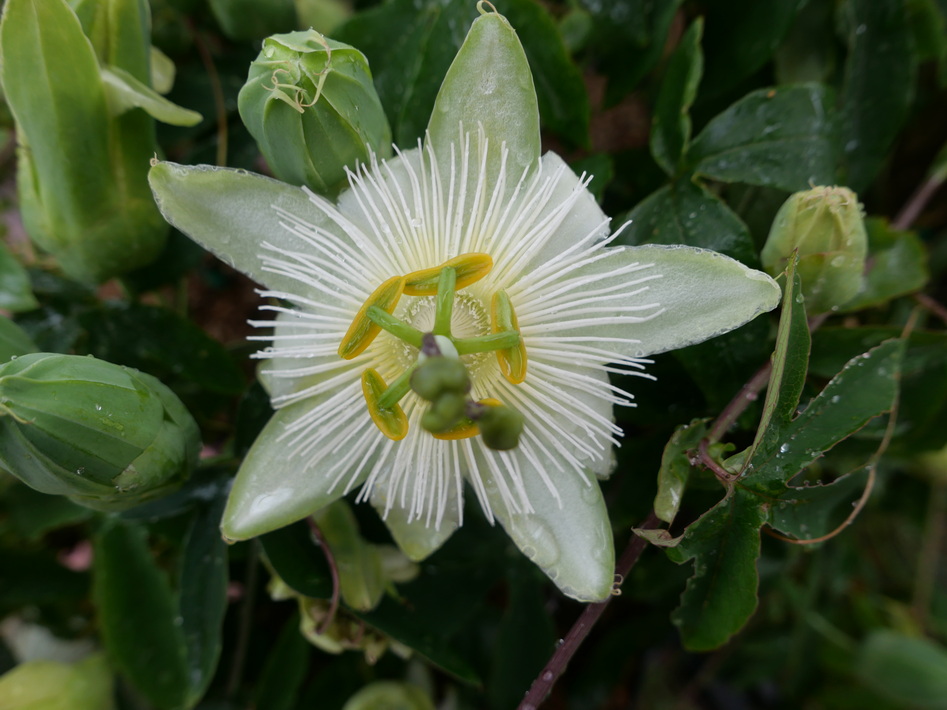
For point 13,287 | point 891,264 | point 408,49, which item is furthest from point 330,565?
point 891,264

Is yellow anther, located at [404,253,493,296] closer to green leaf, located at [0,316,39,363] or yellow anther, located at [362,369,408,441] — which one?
yellow anther, located at [362,369,408,441]

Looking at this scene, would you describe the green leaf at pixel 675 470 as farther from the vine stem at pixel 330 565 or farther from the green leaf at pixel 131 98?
the green leaf at pixel 131 98

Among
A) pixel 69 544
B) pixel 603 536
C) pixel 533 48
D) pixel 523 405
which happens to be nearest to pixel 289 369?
pixel 523 405

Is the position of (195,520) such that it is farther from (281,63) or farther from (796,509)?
(796,509)

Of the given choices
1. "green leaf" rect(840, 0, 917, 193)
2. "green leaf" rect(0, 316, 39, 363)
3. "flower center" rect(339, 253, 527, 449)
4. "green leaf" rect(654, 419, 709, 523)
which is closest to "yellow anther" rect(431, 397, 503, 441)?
"flower center" rect(339, 253, 527, 449)

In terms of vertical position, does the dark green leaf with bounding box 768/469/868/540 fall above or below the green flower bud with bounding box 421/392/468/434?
below

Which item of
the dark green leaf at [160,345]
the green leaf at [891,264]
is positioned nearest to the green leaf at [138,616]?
the dark green leaf at [160,345]
